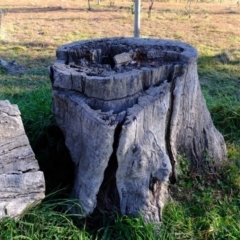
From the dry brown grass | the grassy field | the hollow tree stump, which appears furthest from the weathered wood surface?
the dry brown grass

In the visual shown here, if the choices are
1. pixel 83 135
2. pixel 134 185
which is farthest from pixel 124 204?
pixel 83 135

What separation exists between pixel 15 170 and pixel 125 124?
73cm

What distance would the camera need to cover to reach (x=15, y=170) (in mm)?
2562

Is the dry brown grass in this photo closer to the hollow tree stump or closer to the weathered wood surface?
the hollow tree stump

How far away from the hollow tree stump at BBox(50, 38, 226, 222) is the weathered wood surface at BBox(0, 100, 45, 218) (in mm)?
333

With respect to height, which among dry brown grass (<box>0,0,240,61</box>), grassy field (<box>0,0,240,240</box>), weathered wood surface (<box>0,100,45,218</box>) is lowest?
dry brown grass (<box>0,0,240,61</box>)

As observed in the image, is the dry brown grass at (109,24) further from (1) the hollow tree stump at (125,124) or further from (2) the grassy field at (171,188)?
(1) the hollow tree stump at (125,124)

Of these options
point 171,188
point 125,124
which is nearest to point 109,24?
point 171,188

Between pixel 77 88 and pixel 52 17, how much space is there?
13160 mm

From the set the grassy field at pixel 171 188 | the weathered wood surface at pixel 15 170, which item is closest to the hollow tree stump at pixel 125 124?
the grassy field at pixel 171 188

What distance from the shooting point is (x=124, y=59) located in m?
3.13

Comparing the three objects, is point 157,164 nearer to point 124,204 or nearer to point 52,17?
point 124,204

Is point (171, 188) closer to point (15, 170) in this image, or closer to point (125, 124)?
point (125, 124)

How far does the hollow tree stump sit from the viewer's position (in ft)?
8.65
